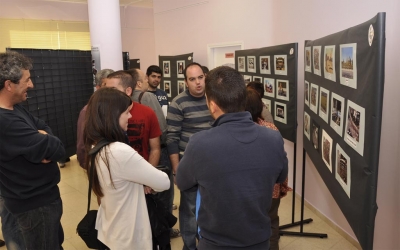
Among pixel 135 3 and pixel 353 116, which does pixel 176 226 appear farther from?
pixel 135 3

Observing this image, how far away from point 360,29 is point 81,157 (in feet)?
6.75

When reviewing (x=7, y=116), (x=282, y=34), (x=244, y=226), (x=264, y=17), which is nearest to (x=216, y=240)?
(x=244, y=226)

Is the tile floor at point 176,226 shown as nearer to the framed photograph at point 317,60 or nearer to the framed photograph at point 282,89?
the framed photograph at point 282,89

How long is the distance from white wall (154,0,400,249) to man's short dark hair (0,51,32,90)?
255cm

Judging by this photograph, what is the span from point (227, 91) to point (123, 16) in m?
9.16

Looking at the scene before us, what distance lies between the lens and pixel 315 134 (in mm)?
2629

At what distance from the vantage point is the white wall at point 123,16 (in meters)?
7.91

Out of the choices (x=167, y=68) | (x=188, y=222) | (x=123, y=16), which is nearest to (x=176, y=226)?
(x=188, y=222)

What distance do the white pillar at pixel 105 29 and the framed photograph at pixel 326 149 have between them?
3.34 metres

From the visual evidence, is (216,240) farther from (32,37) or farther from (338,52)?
(32,37)

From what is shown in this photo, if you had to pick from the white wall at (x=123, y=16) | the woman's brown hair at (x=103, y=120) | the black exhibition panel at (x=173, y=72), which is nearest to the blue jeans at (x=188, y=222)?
the woman's brown hair at (x=103, y=120)

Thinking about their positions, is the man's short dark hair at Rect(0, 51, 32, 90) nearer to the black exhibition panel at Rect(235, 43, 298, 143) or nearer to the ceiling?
the black exhibition panel at Rect(235, 43, 298, 143)

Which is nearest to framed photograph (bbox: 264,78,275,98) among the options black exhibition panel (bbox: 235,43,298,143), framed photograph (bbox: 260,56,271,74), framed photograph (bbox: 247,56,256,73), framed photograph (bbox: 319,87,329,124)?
black exhibition panel (bbox: 235,43,298,143)

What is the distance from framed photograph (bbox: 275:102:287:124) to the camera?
3.53m
